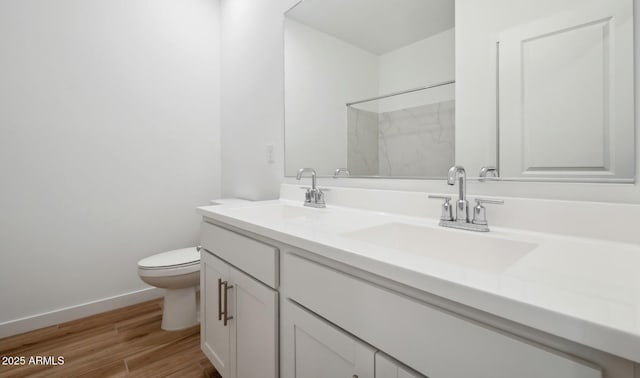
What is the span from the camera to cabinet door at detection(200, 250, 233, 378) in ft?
3.71

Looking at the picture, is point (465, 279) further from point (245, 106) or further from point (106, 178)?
point (106, 178)

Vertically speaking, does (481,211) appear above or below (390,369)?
above

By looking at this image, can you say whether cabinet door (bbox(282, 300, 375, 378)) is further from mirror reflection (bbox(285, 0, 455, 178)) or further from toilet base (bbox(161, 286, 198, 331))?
toilet base (bbox(161, 286, 198, 331))

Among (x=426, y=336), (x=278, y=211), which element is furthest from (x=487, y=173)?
(x=278, y=211)

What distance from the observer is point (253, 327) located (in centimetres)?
95

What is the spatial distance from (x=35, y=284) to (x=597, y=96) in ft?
9.08

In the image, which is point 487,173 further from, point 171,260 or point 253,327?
point 171,260

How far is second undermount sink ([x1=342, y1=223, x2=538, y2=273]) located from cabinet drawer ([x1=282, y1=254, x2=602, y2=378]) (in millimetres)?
147

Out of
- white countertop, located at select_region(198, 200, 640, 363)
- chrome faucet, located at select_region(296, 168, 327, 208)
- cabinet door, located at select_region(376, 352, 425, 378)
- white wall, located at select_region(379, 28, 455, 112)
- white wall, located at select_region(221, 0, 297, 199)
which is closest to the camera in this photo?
white countertop, located at select_region(198, 200, 640, 363)

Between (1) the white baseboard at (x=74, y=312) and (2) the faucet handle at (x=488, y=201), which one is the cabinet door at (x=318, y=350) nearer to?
(2) the faucet handle at (x=488, y=201)

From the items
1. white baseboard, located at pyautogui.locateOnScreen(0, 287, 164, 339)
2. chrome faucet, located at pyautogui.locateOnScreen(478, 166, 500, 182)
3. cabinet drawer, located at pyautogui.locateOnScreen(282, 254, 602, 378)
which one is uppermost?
chrome faucet, located at pyautogui.locateOnScreen(478, 166, 500, 182)

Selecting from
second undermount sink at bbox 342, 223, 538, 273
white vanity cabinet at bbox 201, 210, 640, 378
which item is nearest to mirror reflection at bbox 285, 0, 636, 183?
second undermount sink at bbox 342, 223, 538, 273

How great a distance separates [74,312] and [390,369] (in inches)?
86.3

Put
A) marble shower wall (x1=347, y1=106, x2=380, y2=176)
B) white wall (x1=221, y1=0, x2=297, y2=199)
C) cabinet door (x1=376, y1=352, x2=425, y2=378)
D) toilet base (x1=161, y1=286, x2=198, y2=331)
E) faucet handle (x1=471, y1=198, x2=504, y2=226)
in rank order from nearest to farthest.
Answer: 1. cabinet door (x1=376, y1=352, x2=425, y2=378)
2. faucet handle (x1=471, y1=198, x2=504, y2=226)
3. marble shower wall (x1=347, y1=106, x2=380, y2=176)
4. toilet base (x1=161, y1=286, x2=198, y2=331)
5. white wall (x1=221, y1=0, x2=297, y2=199)
